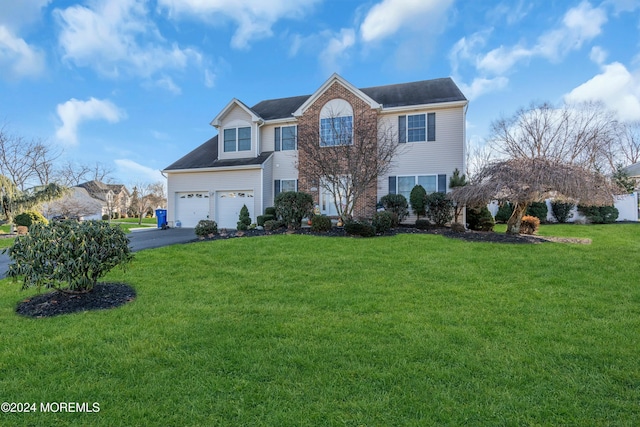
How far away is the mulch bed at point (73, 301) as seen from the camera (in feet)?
16.1

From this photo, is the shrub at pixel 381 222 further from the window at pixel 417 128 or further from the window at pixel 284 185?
the window at pixel 284 185

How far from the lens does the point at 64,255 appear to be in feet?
16.5

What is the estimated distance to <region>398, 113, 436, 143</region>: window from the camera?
14.8m

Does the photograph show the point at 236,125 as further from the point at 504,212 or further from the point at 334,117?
the point at 504,212

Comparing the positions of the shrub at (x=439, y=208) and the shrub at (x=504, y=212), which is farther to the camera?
the shrub at (x=504, y=212)

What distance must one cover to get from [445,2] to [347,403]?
1227 centimetres

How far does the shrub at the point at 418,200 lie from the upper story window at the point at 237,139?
9.52m

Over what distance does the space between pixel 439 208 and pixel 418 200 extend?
97cm

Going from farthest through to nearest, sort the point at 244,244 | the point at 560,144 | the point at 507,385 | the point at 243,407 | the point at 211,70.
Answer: the point at 560,144, the point at 211,70, the point at 244,244, the point at 507,385, the point at 243,407

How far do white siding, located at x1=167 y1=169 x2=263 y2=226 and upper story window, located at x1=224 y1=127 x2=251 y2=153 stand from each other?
164cm

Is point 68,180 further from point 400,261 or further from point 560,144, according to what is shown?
point 560,144

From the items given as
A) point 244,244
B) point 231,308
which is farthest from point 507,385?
point 244,244

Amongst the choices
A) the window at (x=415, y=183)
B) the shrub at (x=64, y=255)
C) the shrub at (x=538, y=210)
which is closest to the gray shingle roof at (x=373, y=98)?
the window at (x=415, y=183)

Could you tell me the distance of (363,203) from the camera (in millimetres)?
15516
